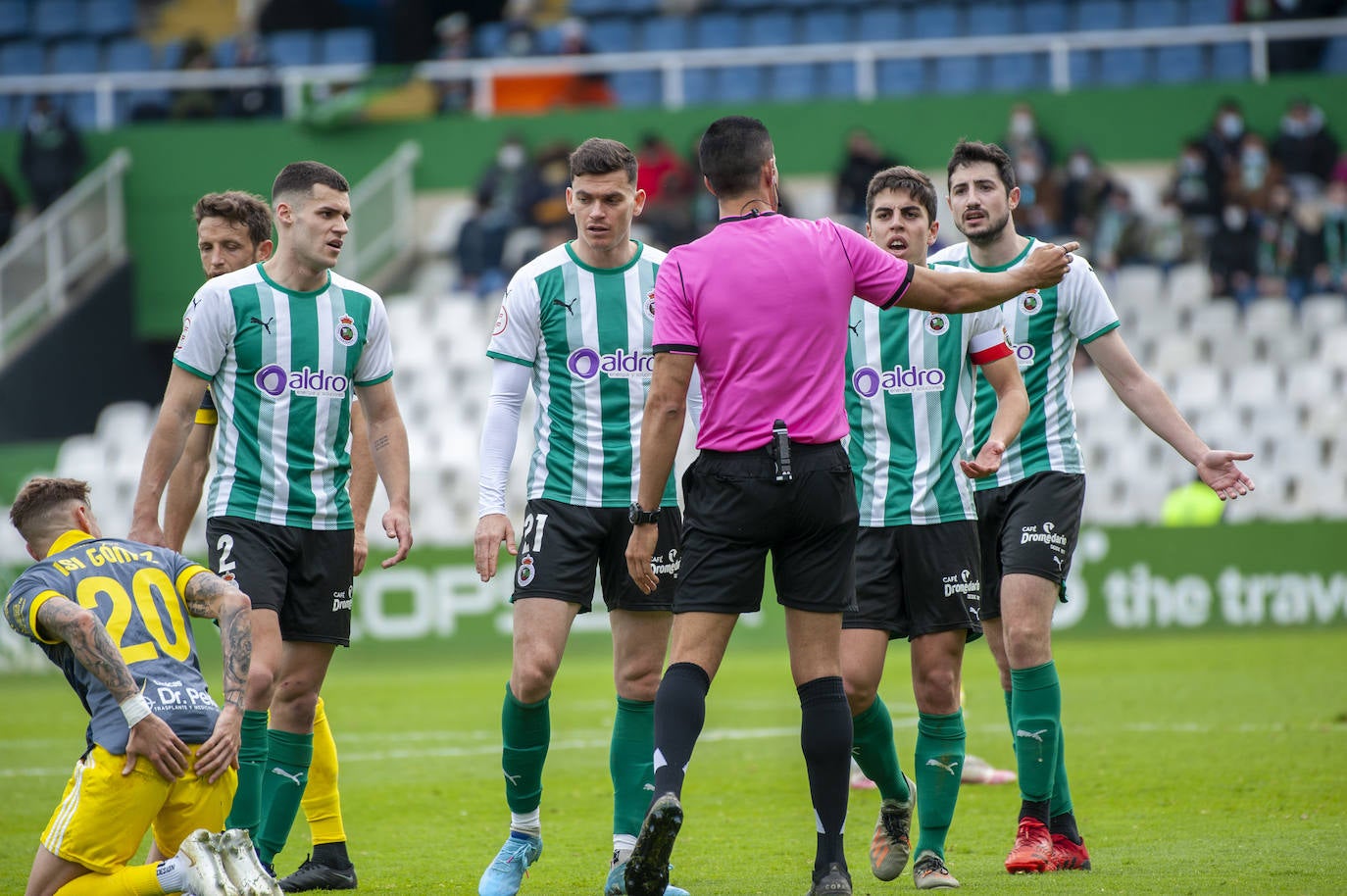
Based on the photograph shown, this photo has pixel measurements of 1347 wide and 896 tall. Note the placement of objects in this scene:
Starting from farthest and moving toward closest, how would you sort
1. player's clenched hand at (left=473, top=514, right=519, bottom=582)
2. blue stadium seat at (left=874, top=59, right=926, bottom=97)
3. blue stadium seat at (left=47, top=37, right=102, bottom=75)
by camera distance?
blue stadium seat at (left=47, top=37, right=102, bottom=75) → blue stadium seat at (left=874, top=59, right=926, bottom=97) → player's clenched hand at (left=473, top=514, right=519, bottom=582)

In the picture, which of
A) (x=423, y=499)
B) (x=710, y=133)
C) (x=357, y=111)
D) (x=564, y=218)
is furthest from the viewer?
(x=357, y=111)

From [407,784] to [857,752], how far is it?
351 centimetres

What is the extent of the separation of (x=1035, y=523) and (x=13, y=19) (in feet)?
78.5

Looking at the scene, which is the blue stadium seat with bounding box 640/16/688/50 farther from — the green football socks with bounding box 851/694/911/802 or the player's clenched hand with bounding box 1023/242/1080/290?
the player's clenched hand with bounding box 1023/242/1080/290

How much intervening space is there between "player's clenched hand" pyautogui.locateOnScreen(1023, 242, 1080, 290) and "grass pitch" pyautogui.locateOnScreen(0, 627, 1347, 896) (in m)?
1.95

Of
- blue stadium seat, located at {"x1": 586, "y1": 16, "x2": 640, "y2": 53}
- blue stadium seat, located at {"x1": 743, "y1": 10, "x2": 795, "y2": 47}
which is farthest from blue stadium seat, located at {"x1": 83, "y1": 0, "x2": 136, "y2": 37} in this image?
blue stadium seat, located at {"x1": 743, "y1": 10, "x2": 795, "y2": 47}

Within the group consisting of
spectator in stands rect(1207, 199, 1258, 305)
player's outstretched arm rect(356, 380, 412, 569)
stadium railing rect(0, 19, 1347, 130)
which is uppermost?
stadium railing rect(0, 19, 1347, 130)

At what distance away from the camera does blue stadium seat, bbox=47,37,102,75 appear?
996 inches

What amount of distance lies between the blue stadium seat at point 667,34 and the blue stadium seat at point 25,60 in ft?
29.0

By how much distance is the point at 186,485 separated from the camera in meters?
6.38

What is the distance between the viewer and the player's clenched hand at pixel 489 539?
5.98m

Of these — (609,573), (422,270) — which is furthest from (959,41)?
(609,573)

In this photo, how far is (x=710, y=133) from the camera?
536 cm

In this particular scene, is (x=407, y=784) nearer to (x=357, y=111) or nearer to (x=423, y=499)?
(x=423, y=499)
